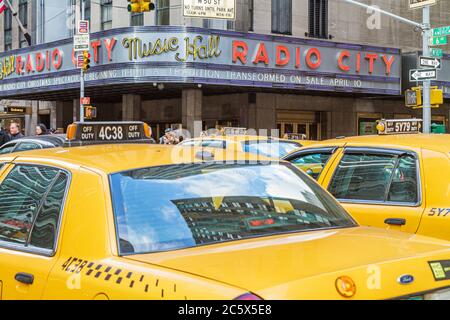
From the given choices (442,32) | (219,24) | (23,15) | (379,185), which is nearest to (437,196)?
(379,185)

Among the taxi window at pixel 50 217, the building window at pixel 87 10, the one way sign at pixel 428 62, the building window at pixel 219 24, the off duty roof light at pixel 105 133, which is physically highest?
the building window at pixel 87 10

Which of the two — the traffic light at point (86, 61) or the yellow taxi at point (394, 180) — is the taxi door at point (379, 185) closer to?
the yellow taxi at point (394, 180)

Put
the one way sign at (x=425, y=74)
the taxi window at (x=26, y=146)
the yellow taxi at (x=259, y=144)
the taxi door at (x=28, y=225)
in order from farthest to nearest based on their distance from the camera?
the one way sign at (x=425, y=74)
the taxi window at (x=26, y=146)
the yellow taxi at (x=259, y=144)
the taxi door at (x=28, y=225)

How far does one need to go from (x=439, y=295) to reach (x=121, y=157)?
193 centimetres

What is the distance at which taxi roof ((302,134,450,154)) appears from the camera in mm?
5516

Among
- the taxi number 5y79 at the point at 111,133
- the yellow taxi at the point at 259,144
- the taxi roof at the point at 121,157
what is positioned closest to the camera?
the taxi roof at the point at 121,157

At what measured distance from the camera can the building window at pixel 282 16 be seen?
30.4m

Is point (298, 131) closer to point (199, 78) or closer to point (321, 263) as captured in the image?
point (199, 78)

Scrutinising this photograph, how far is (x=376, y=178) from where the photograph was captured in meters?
5.87

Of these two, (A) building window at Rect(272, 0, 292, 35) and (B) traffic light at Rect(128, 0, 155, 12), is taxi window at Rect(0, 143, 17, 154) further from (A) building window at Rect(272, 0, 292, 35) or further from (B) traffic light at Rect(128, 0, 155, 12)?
(A) building window at Rect(272, 0, 292, 35)

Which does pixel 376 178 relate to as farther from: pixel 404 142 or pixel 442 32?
pixel 442 32

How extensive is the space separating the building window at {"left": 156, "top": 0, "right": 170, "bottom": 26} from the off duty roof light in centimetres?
2477

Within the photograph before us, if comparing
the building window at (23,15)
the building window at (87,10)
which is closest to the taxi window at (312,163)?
the building window at (87,10)

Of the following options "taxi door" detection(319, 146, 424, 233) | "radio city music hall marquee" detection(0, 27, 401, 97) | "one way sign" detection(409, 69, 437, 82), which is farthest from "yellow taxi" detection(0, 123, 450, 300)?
"radio city music hall marquee" detection(0, 27, 401, 97)
